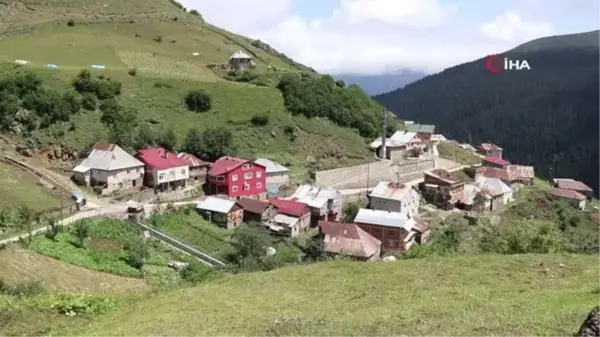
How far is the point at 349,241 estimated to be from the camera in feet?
124

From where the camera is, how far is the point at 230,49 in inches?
3061

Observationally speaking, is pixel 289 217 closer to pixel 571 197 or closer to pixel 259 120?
pixel 259 120

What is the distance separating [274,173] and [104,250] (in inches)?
767

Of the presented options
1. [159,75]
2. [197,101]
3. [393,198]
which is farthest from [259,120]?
[393,198]

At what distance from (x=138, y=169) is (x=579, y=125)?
141 metres

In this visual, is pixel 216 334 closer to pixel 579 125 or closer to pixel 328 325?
pixel 328 325

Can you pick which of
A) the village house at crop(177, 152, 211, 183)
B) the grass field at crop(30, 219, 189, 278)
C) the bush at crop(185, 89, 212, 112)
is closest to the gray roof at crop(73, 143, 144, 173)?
the village house at crop(177, 152, 211, 183)

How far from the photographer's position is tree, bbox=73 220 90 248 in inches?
1207

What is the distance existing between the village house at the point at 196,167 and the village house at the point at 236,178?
561 millimetres

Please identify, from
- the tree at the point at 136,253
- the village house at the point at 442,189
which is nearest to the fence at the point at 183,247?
the tree at the point at 136,253

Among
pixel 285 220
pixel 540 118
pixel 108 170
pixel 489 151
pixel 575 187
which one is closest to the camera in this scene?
pixel 108 170

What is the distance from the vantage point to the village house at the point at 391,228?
139 ft

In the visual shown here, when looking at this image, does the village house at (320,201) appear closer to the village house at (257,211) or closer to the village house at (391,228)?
the village house at (391,228)

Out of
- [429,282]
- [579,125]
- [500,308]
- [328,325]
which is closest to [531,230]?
[429,282]
